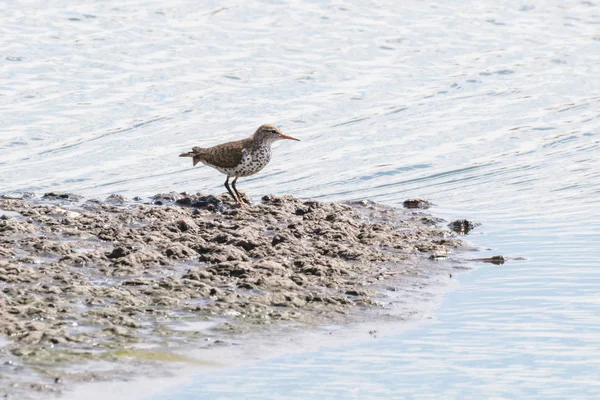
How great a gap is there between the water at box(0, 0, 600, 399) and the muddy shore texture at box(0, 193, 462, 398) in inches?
31.6

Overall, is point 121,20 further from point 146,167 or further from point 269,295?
point 269,295

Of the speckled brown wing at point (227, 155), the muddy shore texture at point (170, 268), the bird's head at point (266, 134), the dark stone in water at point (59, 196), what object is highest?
the bird's head at point (266, 134)

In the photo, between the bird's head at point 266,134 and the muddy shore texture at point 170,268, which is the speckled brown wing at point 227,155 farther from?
the muddy shore texture at point 170,268

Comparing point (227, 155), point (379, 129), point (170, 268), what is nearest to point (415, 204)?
point (227, 155)

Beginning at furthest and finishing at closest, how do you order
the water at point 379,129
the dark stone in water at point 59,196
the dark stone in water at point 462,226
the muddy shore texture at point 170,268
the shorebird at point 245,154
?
the shorebird at point 245,154 < the dark stone in water at point 59,196 < the dark stone in water at point 462,226 < the water at point 379,129 < the muddy shore texture at point 170,268

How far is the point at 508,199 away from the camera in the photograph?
53.7ft

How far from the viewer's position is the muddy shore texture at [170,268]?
9.31m

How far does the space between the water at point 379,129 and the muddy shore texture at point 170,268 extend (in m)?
0.80

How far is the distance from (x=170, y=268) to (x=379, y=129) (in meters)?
8.84

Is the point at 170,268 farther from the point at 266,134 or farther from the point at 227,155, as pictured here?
the point at 266,134

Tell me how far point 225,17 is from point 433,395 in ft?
59.4

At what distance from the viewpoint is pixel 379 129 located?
64.6ft

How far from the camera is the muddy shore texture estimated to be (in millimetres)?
9312

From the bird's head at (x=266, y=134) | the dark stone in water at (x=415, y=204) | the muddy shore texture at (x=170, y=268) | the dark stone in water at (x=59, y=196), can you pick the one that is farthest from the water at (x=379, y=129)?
the bird's head at (x=266, y=134)
